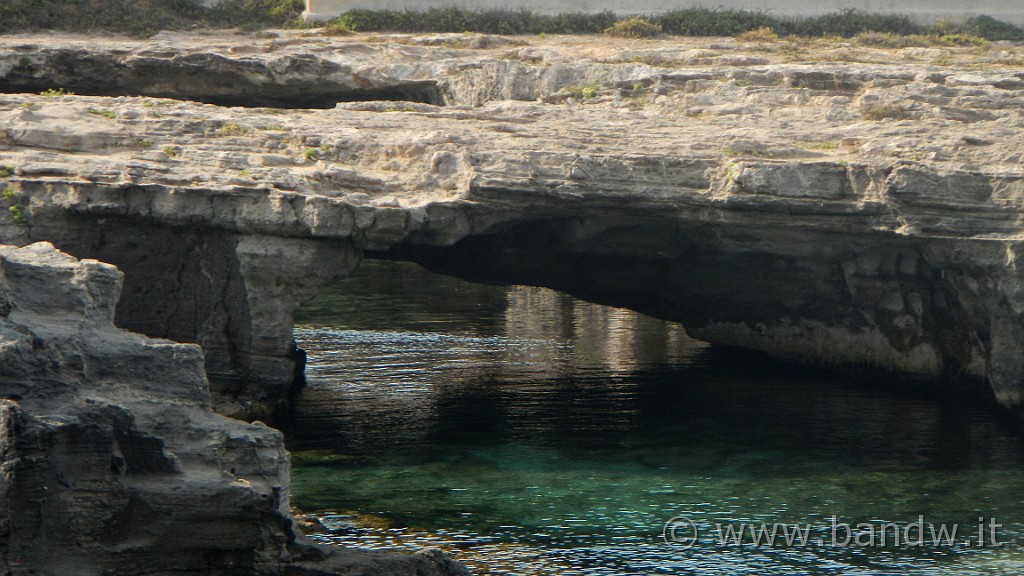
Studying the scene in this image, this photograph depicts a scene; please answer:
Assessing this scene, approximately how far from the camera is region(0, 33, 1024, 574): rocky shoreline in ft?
59.7

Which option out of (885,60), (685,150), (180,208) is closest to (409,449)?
(180,208)

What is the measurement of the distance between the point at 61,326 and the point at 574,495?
711 cm

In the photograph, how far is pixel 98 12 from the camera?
26.5 metres

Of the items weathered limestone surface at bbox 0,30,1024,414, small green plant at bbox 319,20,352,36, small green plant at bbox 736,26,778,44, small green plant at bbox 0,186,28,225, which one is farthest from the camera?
small green plant at bbox 736,26,778,44

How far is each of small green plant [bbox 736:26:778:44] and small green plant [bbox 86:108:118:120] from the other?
1164 centimetres

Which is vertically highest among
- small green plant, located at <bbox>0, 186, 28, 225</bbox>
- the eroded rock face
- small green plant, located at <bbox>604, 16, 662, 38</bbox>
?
small green plant, located at <bbox>604, 16, 662, 38</bbox>

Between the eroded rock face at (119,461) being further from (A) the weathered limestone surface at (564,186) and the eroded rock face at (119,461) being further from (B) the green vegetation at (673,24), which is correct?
(B) the green vegetation at (673,24)

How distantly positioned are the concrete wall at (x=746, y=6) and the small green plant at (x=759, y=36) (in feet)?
7.34

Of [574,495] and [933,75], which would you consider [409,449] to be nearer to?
[574,495]

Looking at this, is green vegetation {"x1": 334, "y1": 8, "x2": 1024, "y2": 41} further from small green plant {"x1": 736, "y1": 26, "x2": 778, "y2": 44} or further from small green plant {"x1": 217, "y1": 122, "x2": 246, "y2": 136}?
small green plant {"x1": 217, "y1": 122, "x2": 246, "y2": 136}

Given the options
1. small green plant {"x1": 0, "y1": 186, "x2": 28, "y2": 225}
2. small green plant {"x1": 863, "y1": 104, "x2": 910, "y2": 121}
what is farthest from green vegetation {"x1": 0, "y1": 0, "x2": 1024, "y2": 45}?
small green plant {"x1": 0, "y1": 186, "x2": 28, "y2": 225}

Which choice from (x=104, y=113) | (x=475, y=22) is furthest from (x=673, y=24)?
(x=104, y=113)

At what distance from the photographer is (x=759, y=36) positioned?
83.3ft

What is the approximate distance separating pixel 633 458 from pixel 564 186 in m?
3.79
